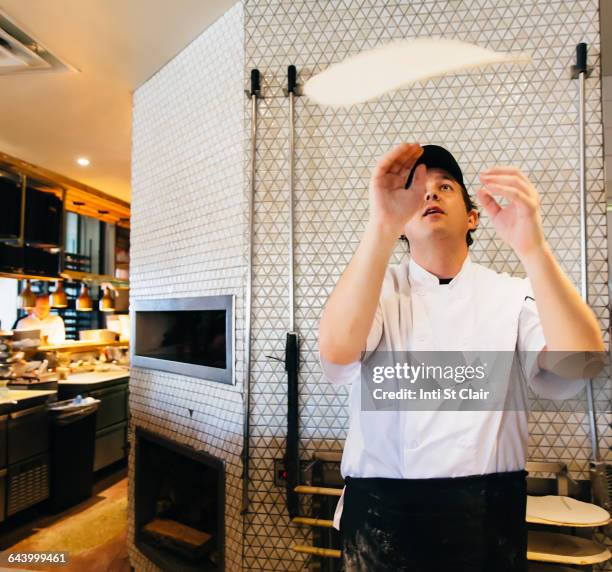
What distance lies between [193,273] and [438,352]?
1099mm

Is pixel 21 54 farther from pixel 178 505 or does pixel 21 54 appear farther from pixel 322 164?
pixel 178 505

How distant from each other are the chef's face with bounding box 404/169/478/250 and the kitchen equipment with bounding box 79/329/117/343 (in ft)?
12.3

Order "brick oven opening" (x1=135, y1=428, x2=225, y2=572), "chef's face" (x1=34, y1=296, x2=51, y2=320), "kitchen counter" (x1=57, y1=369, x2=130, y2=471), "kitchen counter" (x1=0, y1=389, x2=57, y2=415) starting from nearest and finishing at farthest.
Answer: "brick oven opening" (x1=135, y1=428, x2=225, y2=572) < "kitchen counter" (x1=0, y1=389, x2=57, y2=415) < "kitchen counter" (x1=57, y1=369, x2=130, y2=471) < "chef's face" (x1=34, y1=296, x2=51, y2=320)

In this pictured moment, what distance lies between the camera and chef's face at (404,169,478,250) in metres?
0.91

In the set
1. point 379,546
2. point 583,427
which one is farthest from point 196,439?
point 583,427

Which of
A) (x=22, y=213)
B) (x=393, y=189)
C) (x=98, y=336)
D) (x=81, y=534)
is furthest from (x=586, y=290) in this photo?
(x=98, y=336)

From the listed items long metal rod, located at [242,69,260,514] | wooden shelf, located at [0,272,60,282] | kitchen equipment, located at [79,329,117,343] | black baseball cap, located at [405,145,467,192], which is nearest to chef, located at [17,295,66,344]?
wooden shelf, located at [0,272,60,282]

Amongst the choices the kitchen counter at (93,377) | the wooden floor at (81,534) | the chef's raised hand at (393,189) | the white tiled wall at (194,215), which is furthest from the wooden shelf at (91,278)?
the chef's raised hand at (393,189)

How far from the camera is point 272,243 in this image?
1.41 m

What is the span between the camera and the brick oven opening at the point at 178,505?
5.22 feet

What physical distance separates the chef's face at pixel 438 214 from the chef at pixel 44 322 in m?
3.43

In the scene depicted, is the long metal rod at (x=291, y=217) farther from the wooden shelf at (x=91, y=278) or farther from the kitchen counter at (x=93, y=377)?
the wooden shelf at (x=91, y=278)

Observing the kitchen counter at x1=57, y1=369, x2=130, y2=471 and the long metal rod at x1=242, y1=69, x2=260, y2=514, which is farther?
the kitchen counter at x1=57, y1=369, x2=130, y2=471

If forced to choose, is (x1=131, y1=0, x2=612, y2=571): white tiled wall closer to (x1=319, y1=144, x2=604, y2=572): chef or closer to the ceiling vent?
(x1=319, y1=144, x2=604, y2=572): chef
